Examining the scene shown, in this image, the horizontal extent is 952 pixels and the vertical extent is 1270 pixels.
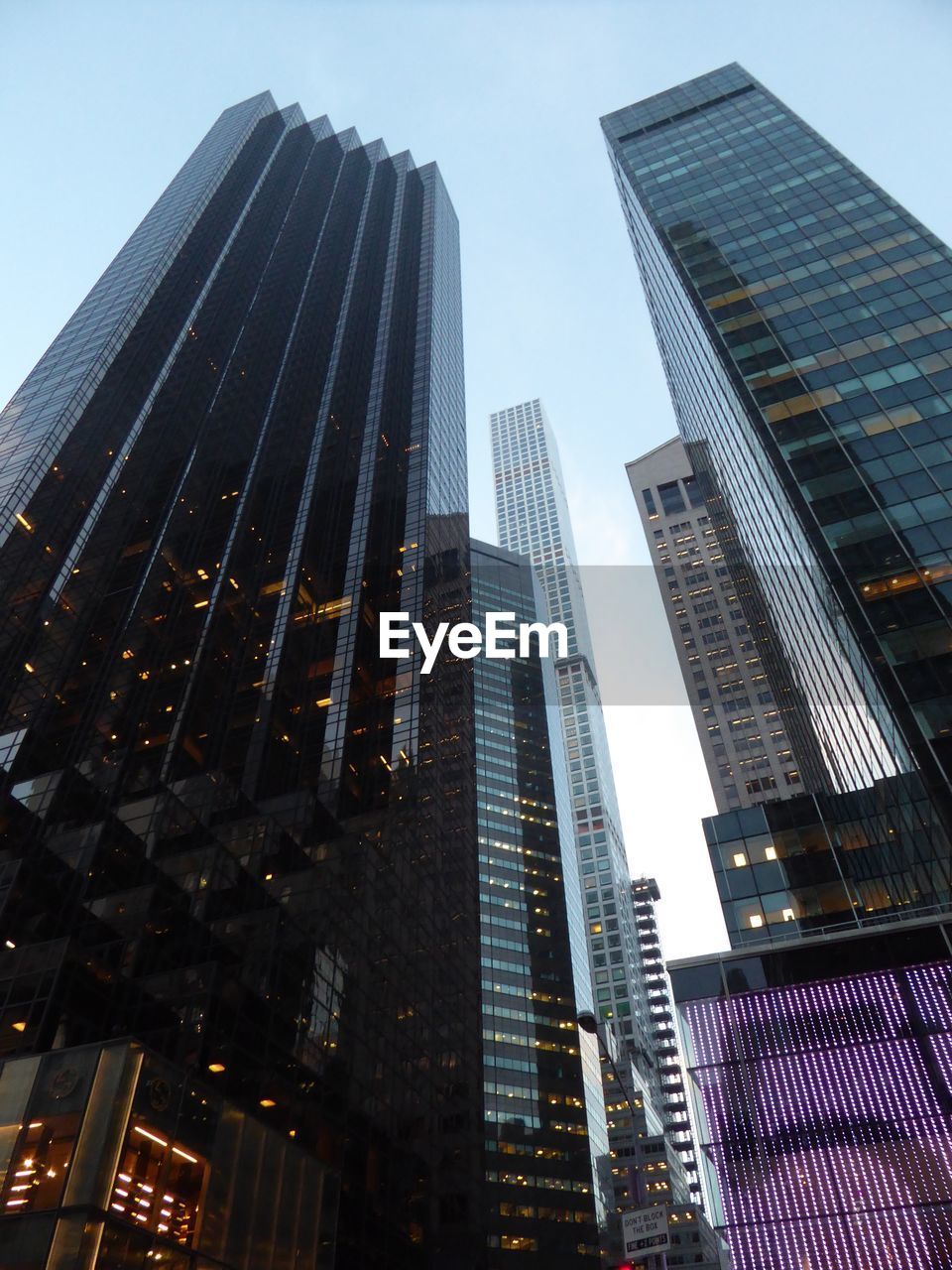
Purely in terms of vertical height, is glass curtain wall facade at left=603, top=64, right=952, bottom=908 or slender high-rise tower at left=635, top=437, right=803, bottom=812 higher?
slender high-rise tower at left=635, top=437, right=803, bottom=812

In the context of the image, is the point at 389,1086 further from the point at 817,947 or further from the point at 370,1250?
the point at 817,947

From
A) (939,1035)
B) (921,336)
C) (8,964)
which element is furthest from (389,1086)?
(921,336)

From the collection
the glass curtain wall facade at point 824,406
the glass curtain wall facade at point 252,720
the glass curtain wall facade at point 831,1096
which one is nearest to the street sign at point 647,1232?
the glass curtain wall facade at point 252,720

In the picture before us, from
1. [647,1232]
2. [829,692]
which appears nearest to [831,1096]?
[647,1232]

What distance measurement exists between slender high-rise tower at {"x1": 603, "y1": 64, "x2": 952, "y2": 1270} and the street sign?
49.6ft

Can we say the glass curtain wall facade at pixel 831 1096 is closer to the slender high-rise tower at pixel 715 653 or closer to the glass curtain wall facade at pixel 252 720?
the glass curtain wall facade at pixel 252 720

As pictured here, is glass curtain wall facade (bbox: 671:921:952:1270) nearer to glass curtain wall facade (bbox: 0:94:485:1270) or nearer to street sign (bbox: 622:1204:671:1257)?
street sign (bbox: 622:1204:671:1257)

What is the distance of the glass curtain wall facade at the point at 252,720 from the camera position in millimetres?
53250

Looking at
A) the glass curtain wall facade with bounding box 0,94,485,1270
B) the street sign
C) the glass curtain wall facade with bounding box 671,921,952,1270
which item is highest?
the glass curtain wall facade with bounding box 0,94,485,1270

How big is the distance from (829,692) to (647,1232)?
41998mm

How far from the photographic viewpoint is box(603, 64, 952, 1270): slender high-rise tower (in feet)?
113

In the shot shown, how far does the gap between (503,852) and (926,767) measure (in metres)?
102

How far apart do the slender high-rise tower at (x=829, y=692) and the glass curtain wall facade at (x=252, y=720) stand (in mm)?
19075

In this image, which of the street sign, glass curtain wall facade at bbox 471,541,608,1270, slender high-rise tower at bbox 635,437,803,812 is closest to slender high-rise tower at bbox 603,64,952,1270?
the street sign
